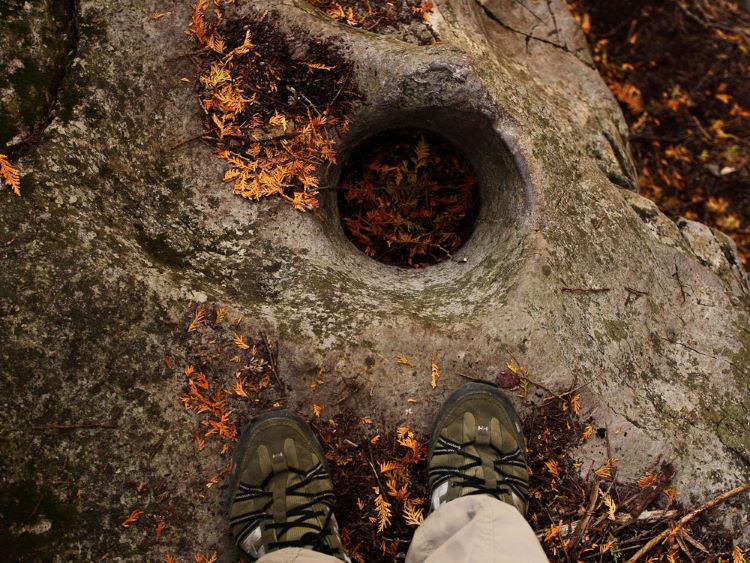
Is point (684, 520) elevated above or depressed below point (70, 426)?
above

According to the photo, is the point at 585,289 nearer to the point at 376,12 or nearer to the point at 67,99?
the point at 376,12

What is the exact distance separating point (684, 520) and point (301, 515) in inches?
79.9

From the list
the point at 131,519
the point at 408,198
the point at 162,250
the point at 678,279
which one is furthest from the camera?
the point at 408,198

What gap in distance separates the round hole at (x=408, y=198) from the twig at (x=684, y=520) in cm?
194

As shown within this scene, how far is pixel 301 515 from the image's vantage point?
8.66 ft

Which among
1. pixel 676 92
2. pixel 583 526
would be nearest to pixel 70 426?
pixel 583 526

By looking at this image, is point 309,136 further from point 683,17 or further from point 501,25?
point 683,17

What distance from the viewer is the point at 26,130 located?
236cm

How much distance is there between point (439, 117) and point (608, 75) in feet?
9.01

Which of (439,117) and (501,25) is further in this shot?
(501,25)

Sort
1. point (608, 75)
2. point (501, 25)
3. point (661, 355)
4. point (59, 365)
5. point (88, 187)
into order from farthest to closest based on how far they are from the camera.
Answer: point (608, 75) → point (501, 25) → point (661, 355) → point (88, 187) → point (59, 365)

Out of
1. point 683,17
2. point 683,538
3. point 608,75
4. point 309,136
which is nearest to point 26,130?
point 309,136

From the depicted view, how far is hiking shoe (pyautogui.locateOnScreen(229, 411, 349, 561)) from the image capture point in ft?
8.30

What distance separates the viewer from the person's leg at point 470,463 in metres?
2.43
